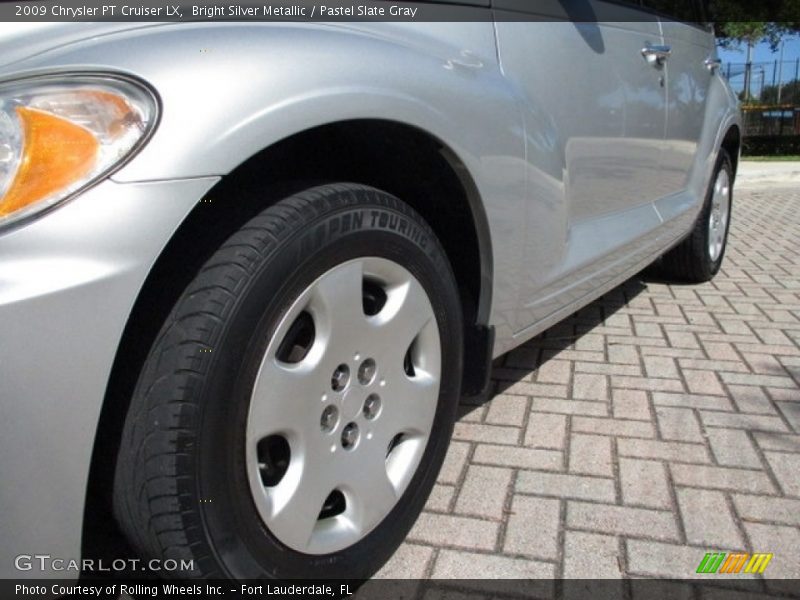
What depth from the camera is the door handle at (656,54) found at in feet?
9.24

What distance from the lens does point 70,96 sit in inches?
45.3

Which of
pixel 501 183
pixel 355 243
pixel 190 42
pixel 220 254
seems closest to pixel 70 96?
pixel 190 42

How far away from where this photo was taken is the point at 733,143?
4.45 metres

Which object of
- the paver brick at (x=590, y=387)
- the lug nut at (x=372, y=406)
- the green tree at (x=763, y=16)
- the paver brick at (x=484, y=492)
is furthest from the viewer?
the green tree at (x=763, y=16)

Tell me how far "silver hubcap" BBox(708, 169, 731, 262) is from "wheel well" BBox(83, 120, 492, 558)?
9.16 feet

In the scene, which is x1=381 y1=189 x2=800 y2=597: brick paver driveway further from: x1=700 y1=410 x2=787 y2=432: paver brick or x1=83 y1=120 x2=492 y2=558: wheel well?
x1=83 y1=120 x2=492 y2=558: wheel well

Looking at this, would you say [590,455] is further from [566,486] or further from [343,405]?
[343,405]

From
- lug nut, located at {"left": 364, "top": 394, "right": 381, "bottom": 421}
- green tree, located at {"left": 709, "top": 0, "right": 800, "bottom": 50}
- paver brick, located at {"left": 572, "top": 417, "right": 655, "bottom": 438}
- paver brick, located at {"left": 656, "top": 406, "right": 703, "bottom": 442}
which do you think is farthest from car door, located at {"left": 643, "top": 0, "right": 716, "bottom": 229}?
green tree, located at {"left": 709, "top": 0, "right": 800, "bottom": 50}

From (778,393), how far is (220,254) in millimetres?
2298

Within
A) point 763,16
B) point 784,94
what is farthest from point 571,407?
point 784,94

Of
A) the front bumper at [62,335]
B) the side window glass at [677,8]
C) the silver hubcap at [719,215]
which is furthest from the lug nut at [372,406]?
the silver hubcap at [719,215]

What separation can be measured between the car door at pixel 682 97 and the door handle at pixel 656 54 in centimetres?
7

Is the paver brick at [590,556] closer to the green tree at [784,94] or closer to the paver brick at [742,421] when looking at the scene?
the paver brick at [742,421]

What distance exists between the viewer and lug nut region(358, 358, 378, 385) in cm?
155
